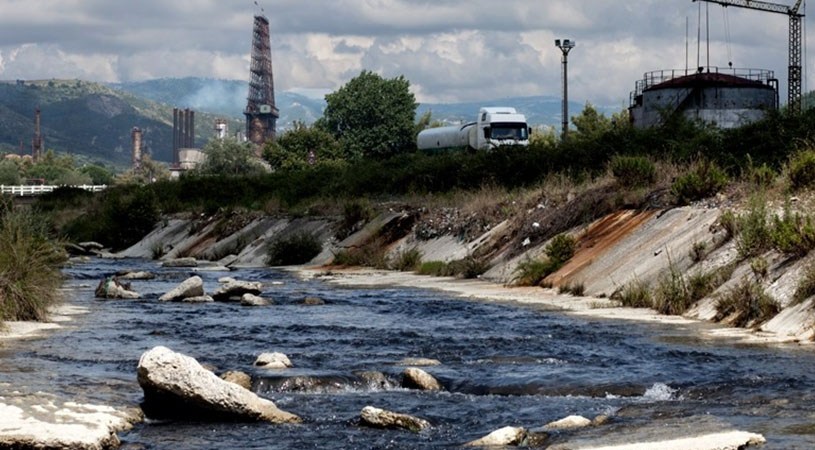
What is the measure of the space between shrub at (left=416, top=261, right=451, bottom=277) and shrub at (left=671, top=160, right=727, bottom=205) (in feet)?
33.8

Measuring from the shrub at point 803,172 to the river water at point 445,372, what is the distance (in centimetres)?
678

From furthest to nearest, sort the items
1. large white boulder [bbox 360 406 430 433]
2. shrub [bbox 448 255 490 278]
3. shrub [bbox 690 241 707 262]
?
shrub [bbox 448 255 490 278]
shrub [bbox 690 241 707 262]
large white boulder [bbox 360 406 430 433]

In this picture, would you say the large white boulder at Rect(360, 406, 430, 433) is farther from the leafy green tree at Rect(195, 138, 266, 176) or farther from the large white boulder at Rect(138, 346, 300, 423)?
the leafy green tree at Rect(195, 138, 266, 176)

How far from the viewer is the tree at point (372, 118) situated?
536 ft

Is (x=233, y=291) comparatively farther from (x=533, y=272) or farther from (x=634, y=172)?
(x=634, y=172)

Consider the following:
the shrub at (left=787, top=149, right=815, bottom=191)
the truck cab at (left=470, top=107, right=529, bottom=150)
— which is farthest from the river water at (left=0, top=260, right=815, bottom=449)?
the truck cab at (left=470, top=107, right=529, bottom=150)

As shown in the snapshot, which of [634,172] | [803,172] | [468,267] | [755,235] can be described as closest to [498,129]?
[468,267]

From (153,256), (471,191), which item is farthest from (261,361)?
(153,256)

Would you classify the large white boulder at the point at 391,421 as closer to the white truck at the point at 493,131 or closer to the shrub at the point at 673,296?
the shrub at the point at 673,296

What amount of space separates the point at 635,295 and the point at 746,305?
16.6ft

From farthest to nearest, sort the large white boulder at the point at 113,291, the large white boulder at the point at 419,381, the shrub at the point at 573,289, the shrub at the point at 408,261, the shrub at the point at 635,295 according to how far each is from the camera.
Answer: the shrub at the point at 408,261
the large white boulder at the point at 113,291
the shrub at the point at 573,289
the shrub at the point at 635,295
the large white boulder at the point at 419,381

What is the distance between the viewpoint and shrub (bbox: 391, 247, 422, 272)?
5025 centimetres

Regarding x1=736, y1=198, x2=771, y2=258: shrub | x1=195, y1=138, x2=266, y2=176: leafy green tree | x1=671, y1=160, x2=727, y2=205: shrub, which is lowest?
x1=736, y1=198, x2=771, y2=258: shrub

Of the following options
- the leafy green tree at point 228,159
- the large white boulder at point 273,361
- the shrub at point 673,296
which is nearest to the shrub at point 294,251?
the shrub at point 673,296
